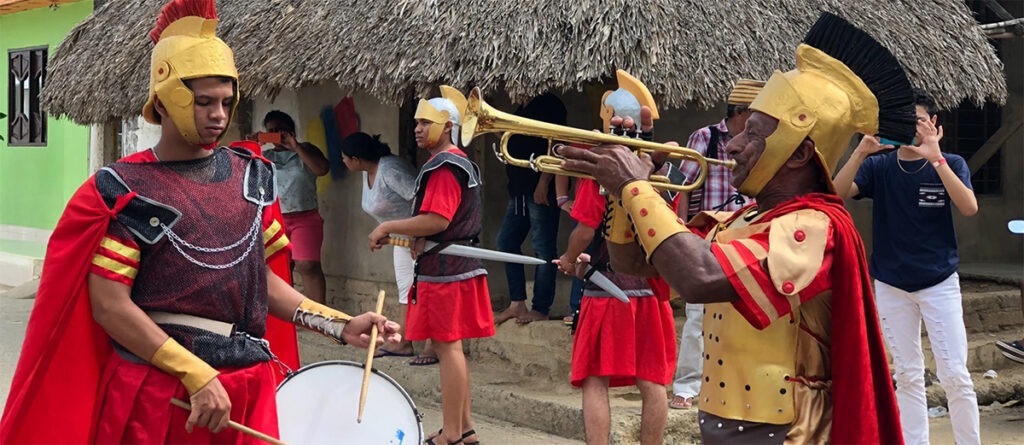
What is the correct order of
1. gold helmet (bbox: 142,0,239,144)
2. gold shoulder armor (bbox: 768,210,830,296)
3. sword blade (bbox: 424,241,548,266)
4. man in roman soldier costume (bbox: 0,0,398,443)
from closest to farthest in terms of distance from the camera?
1. gold shoulder armor (bbox: 768,210,830,296)
2. man in roman soldier costume (bbox: 0,0,398,443)
3. gold helmet (bbox: 142,0,239,144)
4. sword blade (bbox: 424,241,548,266)

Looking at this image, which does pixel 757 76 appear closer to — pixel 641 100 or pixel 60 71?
pixel 641 100

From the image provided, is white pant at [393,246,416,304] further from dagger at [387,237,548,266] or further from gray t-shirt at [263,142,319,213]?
gray t-shirt at [263,142,319,213]

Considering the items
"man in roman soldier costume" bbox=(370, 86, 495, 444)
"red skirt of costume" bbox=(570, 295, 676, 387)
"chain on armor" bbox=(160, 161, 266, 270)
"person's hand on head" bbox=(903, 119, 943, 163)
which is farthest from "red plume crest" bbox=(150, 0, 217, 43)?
"person's hand on head" bbox=(903, 119, 943, 163)

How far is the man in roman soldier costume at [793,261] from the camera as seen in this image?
298 cm

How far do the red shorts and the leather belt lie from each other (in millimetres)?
6362

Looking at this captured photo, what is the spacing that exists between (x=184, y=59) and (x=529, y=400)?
13.9 ft

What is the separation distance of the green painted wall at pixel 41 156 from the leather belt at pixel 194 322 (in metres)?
12.6

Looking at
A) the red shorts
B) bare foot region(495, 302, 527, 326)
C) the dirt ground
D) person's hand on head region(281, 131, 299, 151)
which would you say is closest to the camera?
the dirt ground

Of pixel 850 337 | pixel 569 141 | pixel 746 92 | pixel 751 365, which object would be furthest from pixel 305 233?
pixel 850 337

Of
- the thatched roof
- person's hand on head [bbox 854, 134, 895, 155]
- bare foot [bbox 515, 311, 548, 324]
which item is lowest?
bare foot [bbox 515, 311, 548, 324]

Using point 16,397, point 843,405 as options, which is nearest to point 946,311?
point 843,405

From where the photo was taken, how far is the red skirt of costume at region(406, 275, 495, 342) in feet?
21.3

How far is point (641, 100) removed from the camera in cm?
478

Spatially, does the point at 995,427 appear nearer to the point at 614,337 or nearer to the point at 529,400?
the point at 529,400
